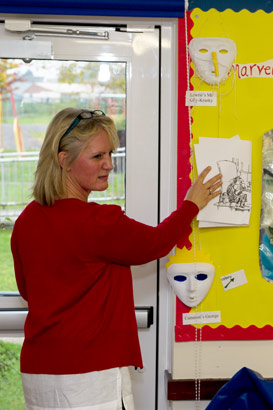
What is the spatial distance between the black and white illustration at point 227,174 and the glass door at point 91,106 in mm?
173

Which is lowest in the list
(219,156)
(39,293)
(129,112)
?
(39,293)

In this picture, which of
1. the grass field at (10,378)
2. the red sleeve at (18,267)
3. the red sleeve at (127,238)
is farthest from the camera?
the grass field at (10,378)

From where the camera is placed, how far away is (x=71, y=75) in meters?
1.89

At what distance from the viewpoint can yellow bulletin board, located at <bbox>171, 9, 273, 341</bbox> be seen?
180 centimetres

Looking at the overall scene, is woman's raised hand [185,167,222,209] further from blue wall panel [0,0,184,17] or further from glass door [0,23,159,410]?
blue wall panel [0,0,184,17]

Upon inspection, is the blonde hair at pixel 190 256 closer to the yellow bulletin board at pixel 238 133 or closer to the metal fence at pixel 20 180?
the yellow bulletin board at pixel 238 133

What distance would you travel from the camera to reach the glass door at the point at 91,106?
6.05 ft

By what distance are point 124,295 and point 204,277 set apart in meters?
0.37

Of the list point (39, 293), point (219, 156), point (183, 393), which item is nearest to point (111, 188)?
point (219, 156)

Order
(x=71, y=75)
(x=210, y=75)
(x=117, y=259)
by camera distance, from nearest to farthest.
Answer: (x=117, y=259) → (x=210, y=75) → (x=71, y=75)

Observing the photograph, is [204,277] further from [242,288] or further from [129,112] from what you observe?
[129,112]

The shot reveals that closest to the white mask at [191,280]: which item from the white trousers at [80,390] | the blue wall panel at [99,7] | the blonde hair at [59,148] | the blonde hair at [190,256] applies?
the blonde hair at [190,256]

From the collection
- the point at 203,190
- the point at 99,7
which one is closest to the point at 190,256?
the point at 203,190

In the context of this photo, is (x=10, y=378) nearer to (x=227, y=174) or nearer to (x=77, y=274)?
(x=77, y=274)
